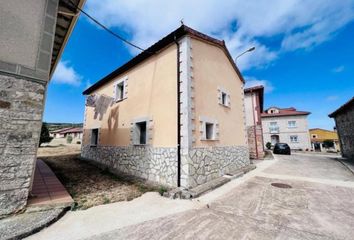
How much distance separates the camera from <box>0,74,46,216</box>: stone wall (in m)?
3.30

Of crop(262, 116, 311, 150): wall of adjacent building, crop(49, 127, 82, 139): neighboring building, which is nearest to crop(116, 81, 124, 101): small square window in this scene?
crop(262, 116, 311, 150): wall of adjacent building

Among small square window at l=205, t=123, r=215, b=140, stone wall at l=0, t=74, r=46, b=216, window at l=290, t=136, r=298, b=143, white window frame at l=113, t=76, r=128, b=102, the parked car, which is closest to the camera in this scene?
stone wall at l=0, t=74, r=46, b=216

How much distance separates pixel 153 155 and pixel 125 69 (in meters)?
5.14

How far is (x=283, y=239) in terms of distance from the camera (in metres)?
2.81

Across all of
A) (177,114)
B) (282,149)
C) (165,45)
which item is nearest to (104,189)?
(177,114)

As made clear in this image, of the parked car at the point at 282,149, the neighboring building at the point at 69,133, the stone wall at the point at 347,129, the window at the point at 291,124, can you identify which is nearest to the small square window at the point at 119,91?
the stone wall at the point at 347,129

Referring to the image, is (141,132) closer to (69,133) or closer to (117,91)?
(117,91)

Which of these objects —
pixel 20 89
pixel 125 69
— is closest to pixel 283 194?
pixel 20 89

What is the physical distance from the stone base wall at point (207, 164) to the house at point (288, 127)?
1088 inches

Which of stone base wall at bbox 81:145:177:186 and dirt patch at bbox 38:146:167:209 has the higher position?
stone base wall at bbox 81:145:177:186

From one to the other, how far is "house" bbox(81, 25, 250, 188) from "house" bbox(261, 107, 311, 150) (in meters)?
26.3

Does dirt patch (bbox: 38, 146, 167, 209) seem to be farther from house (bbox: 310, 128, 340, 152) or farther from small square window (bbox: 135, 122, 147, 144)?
house (bbox: 310, 128, 340, 152)

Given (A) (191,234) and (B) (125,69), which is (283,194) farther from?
(B) (125,69)

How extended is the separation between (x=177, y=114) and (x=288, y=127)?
32.3 metres
